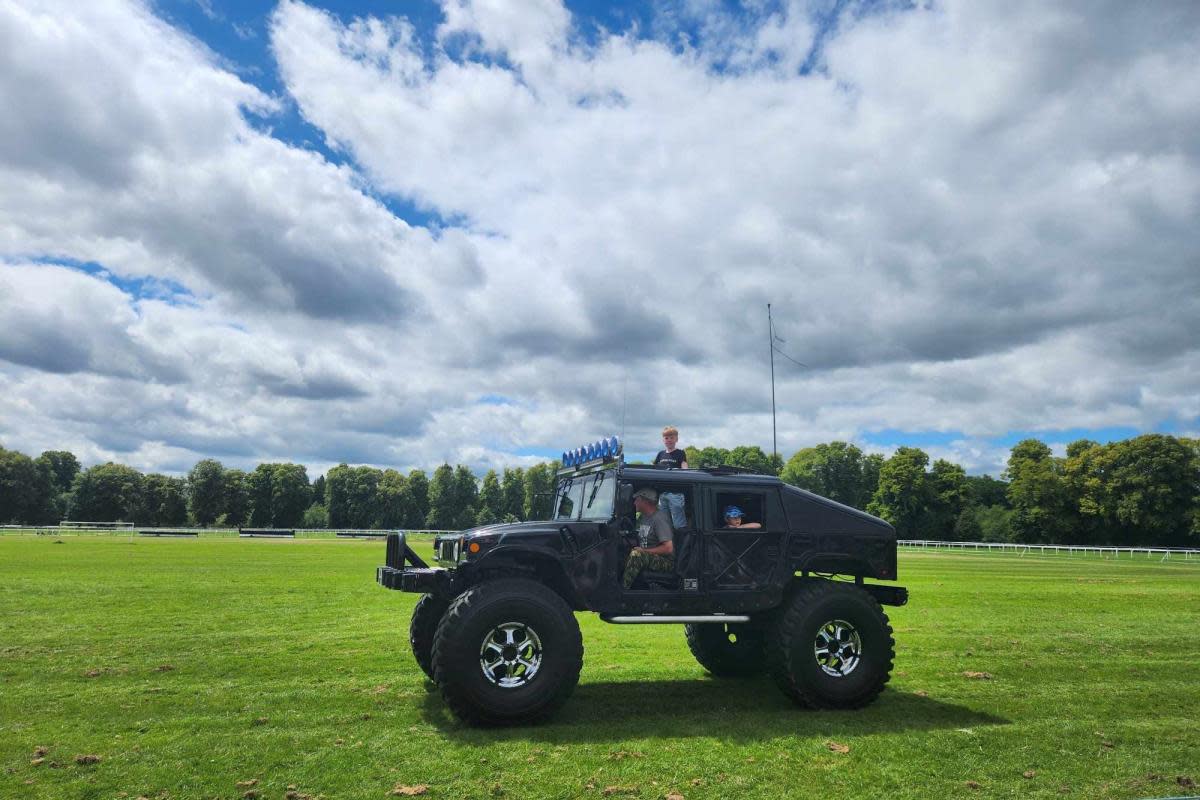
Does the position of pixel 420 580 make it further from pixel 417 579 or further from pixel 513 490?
pixel 513 490

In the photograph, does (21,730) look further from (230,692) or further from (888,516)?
(888,516)

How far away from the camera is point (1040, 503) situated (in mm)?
93062

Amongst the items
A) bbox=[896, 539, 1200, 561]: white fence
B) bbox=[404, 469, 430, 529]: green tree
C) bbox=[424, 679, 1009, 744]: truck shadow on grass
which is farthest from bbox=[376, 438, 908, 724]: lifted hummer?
bbox=[404, 469, 430, 529]: green tree

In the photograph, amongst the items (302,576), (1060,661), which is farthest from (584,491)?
(302,576)

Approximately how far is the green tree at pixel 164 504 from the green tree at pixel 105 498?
4.21 ft

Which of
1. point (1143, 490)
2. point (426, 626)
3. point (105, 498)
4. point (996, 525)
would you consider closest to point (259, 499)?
point (105, 498)

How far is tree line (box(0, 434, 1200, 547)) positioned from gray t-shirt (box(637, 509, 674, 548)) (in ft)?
197

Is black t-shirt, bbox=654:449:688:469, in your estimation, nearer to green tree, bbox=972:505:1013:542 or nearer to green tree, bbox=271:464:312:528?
green tree, bbox=972:505:1013:542

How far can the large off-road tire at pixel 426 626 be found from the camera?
924 cm

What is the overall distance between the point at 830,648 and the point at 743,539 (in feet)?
5.04

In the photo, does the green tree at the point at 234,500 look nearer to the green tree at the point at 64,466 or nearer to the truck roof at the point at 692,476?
the green tree at the point at 64,466

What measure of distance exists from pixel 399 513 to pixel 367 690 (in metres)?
126

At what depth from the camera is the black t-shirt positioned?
9345mm

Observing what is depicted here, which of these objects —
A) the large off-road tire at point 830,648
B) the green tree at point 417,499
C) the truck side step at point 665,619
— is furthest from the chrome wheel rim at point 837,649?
the green tree at point 417,499
